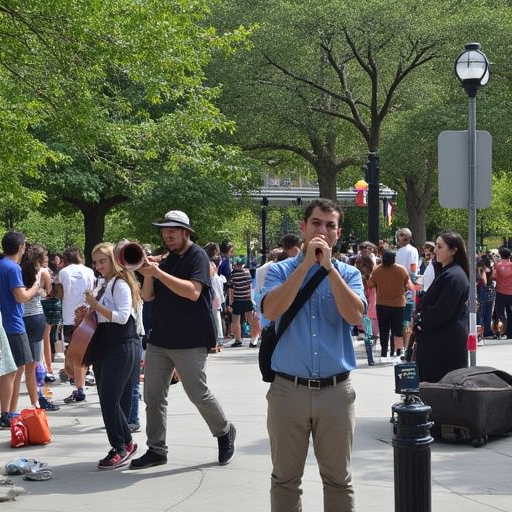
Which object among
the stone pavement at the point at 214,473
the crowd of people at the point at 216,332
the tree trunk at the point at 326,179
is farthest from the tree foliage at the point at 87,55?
the tree trunk at the point at 326,179

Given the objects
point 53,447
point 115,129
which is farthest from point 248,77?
point 53,447

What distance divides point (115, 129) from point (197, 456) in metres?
10.6

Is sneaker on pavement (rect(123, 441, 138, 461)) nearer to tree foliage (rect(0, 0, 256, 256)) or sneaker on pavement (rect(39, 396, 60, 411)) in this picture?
sneaker on pavement (rect(39, 396, 60, 411))

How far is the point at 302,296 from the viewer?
4984mm

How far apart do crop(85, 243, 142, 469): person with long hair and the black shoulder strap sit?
3011 mm

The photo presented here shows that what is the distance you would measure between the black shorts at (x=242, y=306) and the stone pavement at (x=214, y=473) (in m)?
7.11

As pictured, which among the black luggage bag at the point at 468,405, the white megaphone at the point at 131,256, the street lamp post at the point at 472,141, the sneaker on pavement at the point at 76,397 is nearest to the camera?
the white megaphone at the point at 131,256

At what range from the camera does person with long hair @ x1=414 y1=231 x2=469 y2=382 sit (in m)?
8.69

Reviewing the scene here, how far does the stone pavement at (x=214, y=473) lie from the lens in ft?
21.9

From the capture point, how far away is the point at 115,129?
58.8 ft

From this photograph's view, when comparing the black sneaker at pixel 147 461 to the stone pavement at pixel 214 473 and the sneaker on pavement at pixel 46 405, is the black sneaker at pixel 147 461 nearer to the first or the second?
the stone pavement at pixel 214 473

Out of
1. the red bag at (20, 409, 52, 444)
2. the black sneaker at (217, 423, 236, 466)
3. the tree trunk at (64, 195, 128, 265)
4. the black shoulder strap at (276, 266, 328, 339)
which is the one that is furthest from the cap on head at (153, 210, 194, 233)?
the tree trunk at (64, 195, 128, 265)

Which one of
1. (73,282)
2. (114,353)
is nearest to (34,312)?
(73,282)

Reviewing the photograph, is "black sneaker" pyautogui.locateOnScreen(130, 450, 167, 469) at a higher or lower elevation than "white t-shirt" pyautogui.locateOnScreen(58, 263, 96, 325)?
lower
